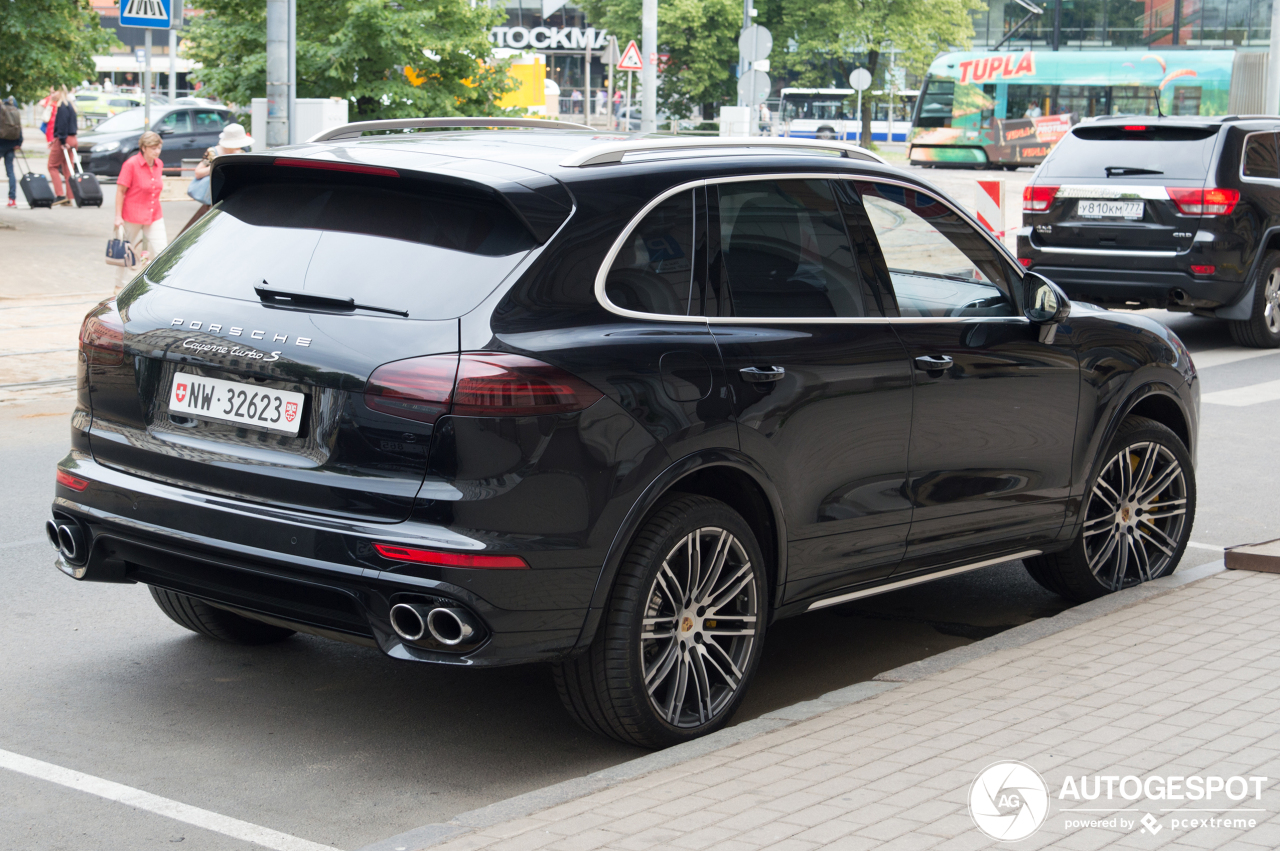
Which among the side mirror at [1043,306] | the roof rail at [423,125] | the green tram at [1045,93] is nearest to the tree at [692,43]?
the green tram at [1045,93]

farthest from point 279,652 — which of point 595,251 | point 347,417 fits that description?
point 595,251

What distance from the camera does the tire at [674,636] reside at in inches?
163

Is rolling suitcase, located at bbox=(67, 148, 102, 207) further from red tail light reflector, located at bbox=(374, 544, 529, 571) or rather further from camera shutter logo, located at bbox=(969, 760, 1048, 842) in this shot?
camera shutter logo, located at bbox=(969, 760, 1048, 842)

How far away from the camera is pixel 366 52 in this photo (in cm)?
2206

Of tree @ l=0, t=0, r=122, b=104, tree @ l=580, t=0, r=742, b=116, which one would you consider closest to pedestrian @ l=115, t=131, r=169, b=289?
tree @ l=0, t=0, r=122, b=104

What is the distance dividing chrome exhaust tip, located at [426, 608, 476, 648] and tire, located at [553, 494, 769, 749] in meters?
0.39

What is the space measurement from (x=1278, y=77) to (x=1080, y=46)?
18.4m

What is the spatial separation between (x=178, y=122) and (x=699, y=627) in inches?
1223

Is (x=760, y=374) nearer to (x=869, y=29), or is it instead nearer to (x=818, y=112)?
(x=869, y=29)

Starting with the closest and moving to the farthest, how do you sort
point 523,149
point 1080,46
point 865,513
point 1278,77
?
point 523,149 → point 865,513 → point 1278,77 → point 1080,46

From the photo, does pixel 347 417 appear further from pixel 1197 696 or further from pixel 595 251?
pixel 1197 696

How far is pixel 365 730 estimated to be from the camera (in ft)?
15.2

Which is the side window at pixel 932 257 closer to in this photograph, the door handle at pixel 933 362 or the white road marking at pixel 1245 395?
the door handle at pixel 933 362

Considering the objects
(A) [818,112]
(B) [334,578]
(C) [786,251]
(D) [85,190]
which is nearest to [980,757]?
(C) [786,251]
